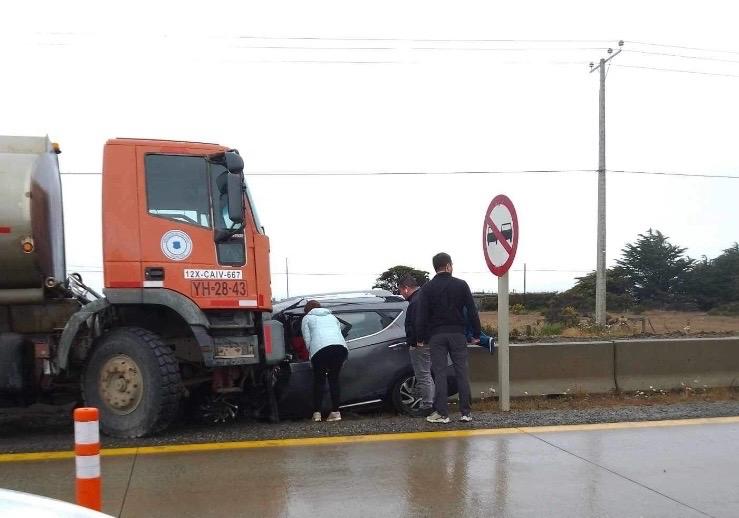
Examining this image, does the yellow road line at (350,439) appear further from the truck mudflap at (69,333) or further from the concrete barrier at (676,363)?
the concrete barrier at (676,363)

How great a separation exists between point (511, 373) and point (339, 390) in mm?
2572

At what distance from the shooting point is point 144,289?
21.6ft

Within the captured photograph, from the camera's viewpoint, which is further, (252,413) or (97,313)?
(252,413)

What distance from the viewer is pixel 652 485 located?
5.22 metres

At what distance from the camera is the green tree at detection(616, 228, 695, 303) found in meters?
44.2

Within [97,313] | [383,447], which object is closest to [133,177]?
[97,313]

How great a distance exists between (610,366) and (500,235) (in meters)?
2.77

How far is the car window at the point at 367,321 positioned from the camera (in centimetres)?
826

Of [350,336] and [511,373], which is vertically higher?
[350,336]

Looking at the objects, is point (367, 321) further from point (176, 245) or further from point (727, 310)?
point (727, 310)

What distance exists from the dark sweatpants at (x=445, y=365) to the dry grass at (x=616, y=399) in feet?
5.39

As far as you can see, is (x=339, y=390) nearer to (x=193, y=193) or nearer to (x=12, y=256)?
(x=193, y=193)

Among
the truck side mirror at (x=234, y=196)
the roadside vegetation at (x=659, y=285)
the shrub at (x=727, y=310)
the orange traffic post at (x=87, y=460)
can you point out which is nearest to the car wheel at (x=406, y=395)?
the truck side mirror at (x=234, y=196)

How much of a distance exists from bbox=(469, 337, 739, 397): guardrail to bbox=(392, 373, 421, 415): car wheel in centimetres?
129
